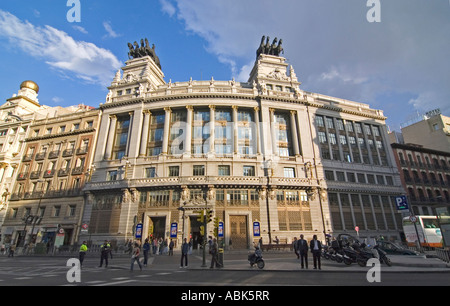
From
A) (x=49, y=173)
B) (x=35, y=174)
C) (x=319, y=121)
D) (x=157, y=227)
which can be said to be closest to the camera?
(x=157, y=227)

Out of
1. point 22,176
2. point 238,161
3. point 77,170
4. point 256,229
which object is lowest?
point 256,229

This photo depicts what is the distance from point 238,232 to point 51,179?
3307 cm

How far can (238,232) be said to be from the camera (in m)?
31.5

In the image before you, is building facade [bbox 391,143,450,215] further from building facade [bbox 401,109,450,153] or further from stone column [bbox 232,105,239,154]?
stone column [bbox 232,105,239,154]

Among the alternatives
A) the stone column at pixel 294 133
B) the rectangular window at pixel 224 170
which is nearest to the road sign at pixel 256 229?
the rectangular window at pixel 224 170

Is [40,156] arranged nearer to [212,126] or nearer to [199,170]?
[199,170]

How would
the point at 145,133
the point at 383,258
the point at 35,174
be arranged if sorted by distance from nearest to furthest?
the point at 383,258
the point at 145,133
the point at 35,174

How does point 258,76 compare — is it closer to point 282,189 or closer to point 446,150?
point 282,189

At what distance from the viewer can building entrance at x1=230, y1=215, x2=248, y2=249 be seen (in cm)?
3093

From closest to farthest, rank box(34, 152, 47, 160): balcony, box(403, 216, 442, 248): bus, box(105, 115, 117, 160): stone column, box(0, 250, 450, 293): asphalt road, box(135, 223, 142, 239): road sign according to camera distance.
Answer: box(0, 250, 450, 293): asphalt road, box(403, 216, 442, 248): bus, box(135, 223, 142, 239): road sign, box(105, 115, 117, 160): stone column, box(34, 152, 47, 160): balcony

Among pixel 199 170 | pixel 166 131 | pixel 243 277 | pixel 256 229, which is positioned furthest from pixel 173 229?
pixel 243 277

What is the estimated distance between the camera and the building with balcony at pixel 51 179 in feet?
116

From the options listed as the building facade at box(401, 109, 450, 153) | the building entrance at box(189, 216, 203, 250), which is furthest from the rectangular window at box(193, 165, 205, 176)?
the building facade at box(401, 109, 450, 153)

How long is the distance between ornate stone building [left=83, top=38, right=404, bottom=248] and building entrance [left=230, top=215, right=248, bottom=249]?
0.43 ft
